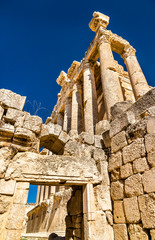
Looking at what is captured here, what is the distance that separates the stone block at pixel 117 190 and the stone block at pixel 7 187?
2664 millimetres

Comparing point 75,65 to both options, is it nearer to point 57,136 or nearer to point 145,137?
point 57,136

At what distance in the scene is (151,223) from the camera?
3.25 m

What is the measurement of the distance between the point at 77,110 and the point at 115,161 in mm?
8875

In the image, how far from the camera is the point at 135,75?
10727 mm

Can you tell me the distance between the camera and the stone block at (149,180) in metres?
3.41

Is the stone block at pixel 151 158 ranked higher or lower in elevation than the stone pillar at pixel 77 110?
lower

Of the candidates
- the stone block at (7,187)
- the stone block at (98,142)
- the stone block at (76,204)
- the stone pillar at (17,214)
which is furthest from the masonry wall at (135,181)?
the stone block at (7,187)

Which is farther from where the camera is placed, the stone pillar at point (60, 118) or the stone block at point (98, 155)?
the stone pillar at point (60, 118)

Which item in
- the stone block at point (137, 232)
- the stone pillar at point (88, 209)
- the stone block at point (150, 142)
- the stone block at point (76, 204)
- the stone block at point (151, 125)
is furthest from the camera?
the stone block at point (76, 204)

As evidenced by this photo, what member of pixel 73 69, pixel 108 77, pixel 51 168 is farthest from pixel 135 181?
pixel 73 69

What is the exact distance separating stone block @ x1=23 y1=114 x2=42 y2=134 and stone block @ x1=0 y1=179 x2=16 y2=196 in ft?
4.90

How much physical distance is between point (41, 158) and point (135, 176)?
8.08 feet

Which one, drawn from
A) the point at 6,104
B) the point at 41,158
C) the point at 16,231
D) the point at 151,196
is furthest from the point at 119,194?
the point at 6,104

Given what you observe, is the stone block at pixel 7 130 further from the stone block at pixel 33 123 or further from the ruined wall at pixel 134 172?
the ruined wall at pixel 134 172
